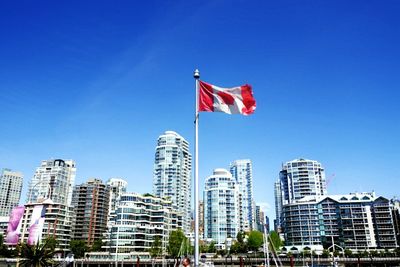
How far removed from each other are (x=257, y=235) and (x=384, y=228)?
49.4m

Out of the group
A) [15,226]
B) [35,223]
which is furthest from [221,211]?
[15,226]

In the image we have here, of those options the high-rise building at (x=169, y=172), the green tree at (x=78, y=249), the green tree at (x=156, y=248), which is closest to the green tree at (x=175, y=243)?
the green tree at (x=156, y=248)

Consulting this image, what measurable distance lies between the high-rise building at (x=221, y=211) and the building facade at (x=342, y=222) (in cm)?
3817

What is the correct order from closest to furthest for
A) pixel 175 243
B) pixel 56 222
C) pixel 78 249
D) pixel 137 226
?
pixel 175 243
pixel 137 226
pixel 78 249
pixel 56 222

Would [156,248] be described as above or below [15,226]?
below

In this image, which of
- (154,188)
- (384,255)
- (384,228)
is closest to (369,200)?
(384,228)

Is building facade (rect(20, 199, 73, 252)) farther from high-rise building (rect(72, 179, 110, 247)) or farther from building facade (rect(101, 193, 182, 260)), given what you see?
building facade (rect(101, 193, 182, 260))

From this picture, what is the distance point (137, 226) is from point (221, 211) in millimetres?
64158

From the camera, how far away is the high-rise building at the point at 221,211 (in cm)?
17900

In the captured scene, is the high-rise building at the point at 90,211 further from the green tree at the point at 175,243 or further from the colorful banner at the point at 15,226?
the colorful banner at the point at 15,226

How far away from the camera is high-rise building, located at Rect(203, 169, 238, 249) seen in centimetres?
17900

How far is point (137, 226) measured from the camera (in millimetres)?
126250

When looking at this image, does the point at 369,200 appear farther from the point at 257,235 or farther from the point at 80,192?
the point at 80,192

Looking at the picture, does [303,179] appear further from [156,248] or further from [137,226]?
[137,226]
